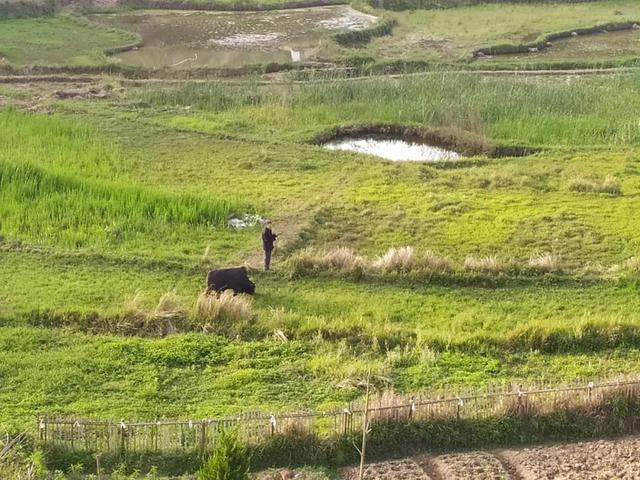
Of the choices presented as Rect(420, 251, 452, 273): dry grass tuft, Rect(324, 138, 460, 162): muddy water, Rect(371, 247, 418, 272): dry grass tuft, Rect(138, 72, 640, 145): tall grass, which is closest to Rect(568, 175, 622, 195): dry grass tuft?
Rect(138, 72, 640, 145): tall grass

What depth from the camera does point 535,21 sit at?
42688 mm

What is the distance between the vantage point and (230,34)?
4088 centimetres

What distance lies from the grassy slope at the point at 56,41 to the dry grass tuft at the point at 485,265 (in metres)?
23.2

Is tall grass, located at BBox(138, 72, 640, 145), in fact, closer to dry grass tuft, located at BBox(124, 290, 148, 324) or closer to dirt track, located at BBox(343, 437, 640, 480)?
dry grass tuft, located at BBox(124, 290, 148, 324)

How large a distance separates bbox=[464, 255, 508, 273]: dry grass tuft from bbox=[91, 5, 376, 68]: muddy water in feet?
71.3

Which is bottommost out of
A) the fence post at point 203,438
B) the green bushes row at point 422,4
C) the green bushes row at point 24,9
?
the fence post at point 203,438

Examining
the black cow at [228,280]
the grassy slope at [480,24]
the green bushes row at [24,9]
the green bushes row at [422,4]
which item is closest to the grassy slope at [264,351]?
the black cow at [228,280]

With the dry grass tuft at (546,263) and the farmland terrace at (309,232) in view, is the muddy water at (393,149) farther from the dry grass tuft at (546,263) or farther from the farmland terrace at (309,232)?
the dry grass tuft at (546,263)

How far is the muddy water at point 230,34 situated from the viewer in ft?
120

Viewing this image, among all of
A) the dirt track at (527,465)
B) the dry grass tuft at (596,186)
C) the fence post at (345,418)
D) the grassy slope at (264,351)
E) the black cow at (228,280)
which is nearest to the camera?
the dirt track at (527,465)

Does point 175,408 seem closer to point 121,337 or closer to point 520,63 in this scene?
point 121,337

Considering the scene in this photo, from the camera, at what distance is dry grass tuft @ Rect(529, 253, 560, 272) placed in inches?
617

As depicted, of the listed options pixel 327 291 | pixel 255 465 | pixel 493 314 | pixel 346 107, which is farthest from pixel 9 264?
pixel 346 107

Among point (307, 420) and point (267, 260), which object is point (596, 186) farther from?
point (307, 420)
